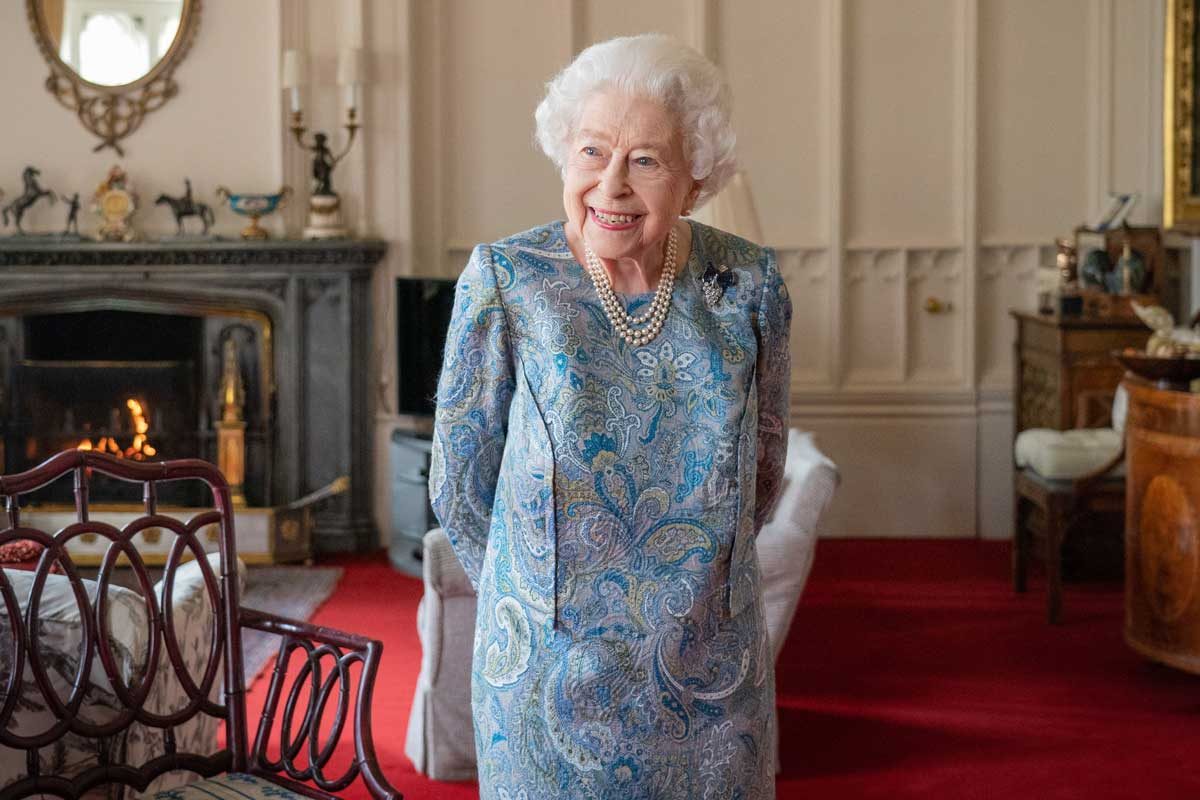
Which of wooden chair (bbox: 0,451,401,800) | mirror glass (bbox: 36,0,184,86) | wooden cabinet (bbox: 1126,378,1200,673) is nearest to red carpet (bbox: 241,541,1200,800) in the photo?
wooden cabinet (bbox: 1126,378,1200,673)

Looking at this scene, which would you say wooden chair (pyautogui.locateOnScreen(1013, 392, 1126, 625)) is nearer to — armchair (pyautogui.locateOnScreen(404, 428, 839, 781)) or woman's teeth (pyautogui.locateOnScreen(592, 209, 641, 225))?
armchair (pyautogui.locateOnScreen(404, 428, 839, 781))

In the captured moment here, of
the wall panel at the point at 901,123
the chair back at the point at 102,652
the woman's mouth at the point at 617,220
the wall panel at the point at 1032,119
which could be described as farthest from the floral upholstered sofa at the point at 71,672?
the wall panel at the point at 1032,119

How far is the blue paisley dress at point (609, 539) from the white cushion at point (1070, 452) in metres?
4.01

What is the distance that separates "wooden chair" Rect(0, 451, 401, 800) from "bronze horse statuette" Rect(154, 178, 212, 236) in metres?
4.37

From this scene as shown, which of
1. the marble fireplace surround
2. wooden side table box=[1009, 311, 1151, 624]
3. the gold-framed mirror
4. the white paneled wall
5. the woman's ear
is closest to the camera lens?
the woman's ear

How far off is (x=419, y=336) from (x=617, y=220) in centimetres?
462

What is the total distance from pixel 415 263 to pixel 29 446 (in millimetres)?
1898

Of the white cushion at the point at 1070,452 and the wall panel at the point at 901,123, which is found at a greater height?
the wall panel at the point at 901,123

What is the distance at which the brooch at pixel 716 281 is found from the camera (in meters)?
1.97

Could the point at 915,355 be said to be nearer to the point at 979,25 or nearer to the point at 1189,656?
the point at 979,25

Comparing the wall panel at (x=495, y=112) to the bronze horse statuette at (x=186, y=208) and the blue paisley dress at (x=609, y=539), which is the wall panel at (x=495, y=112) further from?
the blue paisley dress at (x=609, y=539)

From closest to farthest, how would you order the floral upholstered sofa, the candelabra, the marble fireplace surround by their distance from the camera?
the floral upholstered sofa
the candelabra
the marble fireplace surround

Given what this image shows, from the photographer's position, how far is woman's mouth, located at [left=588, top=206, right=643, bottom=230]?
6.31ft

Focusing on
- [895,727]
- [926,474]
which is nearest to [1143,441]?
[895,727]
